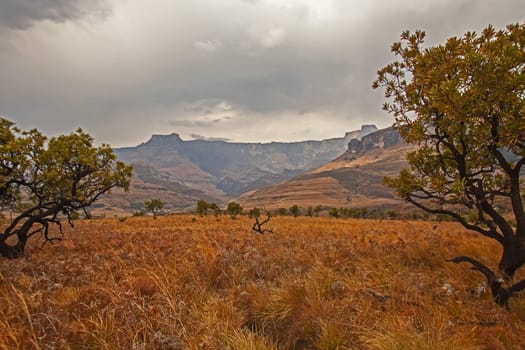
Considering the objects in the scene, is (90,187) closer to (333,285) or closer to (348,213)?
(333,285)

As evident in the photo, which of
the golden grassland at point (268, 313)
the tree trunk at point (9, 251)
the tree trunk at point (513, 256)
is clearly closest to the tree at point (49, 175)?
the tree trunk at point (9, 251)

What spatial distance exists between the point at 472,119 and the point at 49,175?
1312cm

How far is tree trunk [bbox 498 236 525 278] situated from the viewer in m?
4.93

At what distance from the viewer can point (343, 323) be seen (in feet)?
12.2

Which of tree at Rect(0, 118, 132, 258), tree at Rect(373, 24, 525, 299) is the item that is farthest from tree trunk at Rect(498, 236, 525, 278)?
tree at Rect(0, 118, 132, 258)

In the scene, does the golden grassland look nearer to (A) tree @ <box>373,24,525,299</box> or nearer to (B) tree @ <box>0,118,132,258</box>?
(A) tree @ <box>373,24,525,299</box>

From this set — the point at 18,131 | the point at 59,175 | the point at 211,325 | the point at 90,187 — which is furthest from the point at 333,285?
the point at 18,131

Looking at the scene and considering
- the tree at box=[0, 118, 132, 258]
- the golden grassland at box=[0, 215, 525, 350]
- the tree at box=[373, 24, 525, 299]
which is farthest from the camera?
the tree at box=[0, 118, 132, 258]

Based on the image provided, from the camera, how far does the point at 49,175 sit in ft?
34.0

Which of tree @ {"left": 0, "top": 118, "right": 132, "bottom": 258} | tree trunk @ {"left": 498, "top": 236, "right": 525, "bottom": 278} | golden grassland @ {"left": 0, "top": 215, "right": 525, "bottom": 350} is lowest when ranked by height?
golden grassland @ {"left": 0, "top": 215, "right": 525, "bottom": 350}

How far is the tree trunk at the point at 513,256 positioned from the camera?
4926 millimetres

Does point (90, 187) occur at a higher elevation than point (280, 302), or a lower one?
higher

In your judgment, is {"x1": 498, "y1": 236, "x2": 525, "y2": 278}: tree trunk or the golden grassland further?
{"x1": 498, "y1": 236, "x2": 525, "y2": 278}: tree trunk

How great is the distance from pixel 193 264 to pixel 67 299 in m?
2.59
